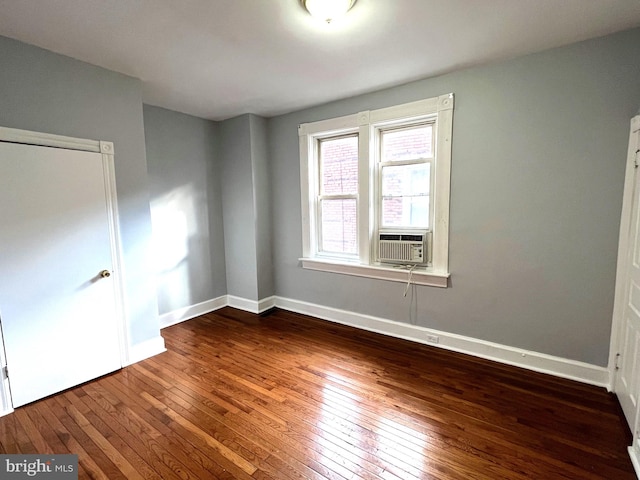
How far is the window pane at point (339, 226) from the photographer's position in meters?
3.50

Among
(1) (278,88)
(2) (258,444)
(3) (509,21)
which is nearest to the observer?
(2) (258,444)

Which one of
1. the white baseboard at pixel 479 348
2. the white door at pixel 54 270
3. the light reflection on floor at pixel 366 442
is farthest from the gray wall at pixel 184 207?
the light reflection on floor at pixel 366 442

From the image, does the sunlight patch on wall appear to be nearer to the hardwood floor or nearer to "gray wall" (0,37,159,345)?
"gray wall" (0,37,159,345)

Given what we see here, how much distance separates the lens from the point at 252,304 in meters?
3.98

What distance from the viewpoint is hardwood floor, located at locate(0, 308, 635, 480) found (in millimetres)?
1587

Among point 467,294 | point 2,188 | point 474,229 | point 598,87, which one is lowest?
point 467,294

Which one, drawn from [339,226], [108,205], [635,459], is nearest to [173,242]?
[108,205]

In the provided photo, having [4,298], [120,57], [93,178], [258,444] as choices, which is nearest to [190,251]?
[93,178]

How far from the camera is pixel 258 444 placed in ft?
5.72

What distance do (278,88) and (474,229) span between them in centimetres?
233

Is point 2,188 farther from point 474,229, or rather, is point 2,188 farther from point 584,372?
point 584,372

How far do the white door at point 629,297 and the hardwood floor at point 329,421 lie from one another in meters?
0.20

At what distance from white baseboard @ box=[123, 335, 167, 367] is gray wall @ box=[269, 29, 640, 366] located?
2586 millimetres

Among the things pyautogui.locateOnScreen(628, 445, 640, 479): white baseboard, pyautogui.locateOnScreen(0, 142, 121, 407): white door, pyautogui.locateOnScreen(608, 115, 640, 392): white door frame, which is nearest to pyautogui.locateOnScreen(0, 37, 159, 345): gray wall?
pyautogui.locateOnScreen(0, 142, 121, 407): white door
